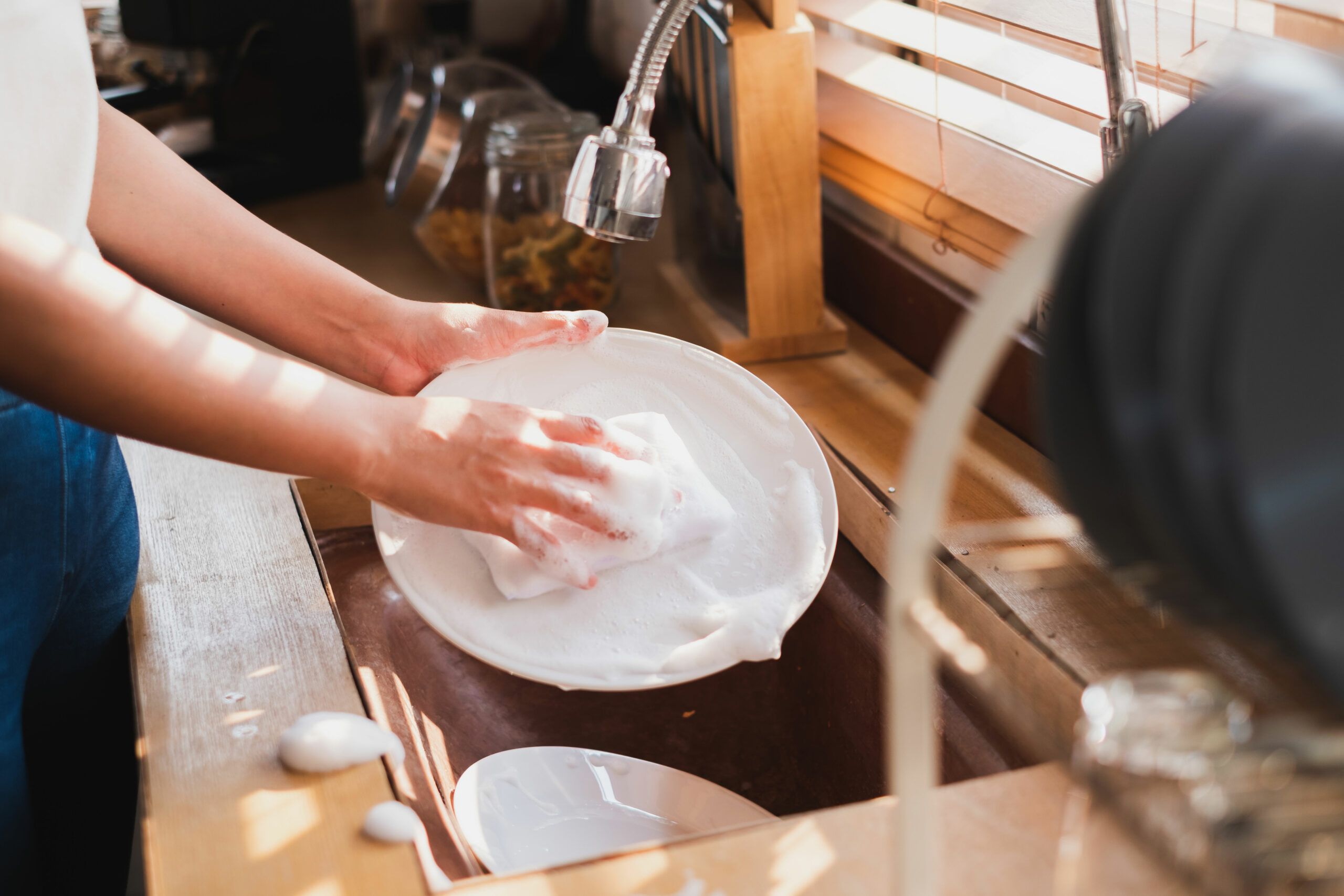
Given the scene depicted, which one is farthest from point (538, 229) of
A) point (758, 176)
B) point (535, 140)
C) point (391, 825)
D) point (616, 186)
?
point (391, 825)

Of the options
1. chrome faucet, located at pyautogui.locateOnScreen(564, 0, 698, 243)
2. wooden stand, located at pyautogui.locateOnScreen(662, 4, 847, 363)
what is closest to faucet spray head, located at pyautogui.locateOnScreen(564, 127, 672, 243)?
chrome faucet, located at pyautogui.locateOnScreen(564, 0, 698, 243)

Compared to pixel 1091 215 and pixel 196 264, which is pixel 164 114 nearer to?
pixel 196 264

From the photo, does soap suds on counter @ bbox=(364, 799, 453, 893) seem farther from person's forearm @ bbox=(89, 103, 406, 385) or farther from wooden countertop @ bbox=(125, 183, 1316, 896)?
person's forearm @ bbox=(89, 103, 406, 385)

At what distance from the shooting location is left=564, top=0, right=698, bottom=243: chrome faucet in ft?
2.71

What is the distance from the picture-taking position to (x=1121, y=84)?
2.10 ft

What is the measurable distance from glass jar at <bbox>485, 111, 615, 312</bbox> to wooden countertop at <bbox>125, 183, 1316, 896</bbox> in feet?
1.11

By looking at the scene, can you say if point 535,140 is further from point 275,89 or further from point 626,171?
point 275,89

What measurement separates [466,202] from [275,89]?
54 centimetres

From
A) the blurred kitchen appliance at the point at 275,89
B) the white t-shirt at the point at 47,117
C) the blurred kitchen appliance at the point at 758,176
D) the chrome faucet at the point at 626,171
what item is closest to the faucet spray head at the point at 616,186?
the chrome faucet at the point at 626,171

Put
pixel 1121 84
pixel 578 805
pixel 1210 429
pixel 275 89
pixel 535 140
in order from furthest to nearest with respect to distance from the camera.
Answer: pixel 275 89, pixel 535 140, pixel 578 805, pixel 1121 84, pixel 1210 429

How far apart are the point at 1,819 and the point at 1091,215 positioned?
69 centimetres

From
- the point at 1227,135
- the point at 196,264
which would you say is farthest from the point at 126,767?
the point at 1227,135

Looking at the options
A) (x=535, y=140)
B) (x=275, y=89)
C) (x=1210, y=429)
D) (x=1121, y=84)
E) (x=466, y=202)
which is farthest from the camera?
(x=275, y=89)

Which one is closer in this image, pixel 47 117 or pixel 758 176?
pixel 47 117
